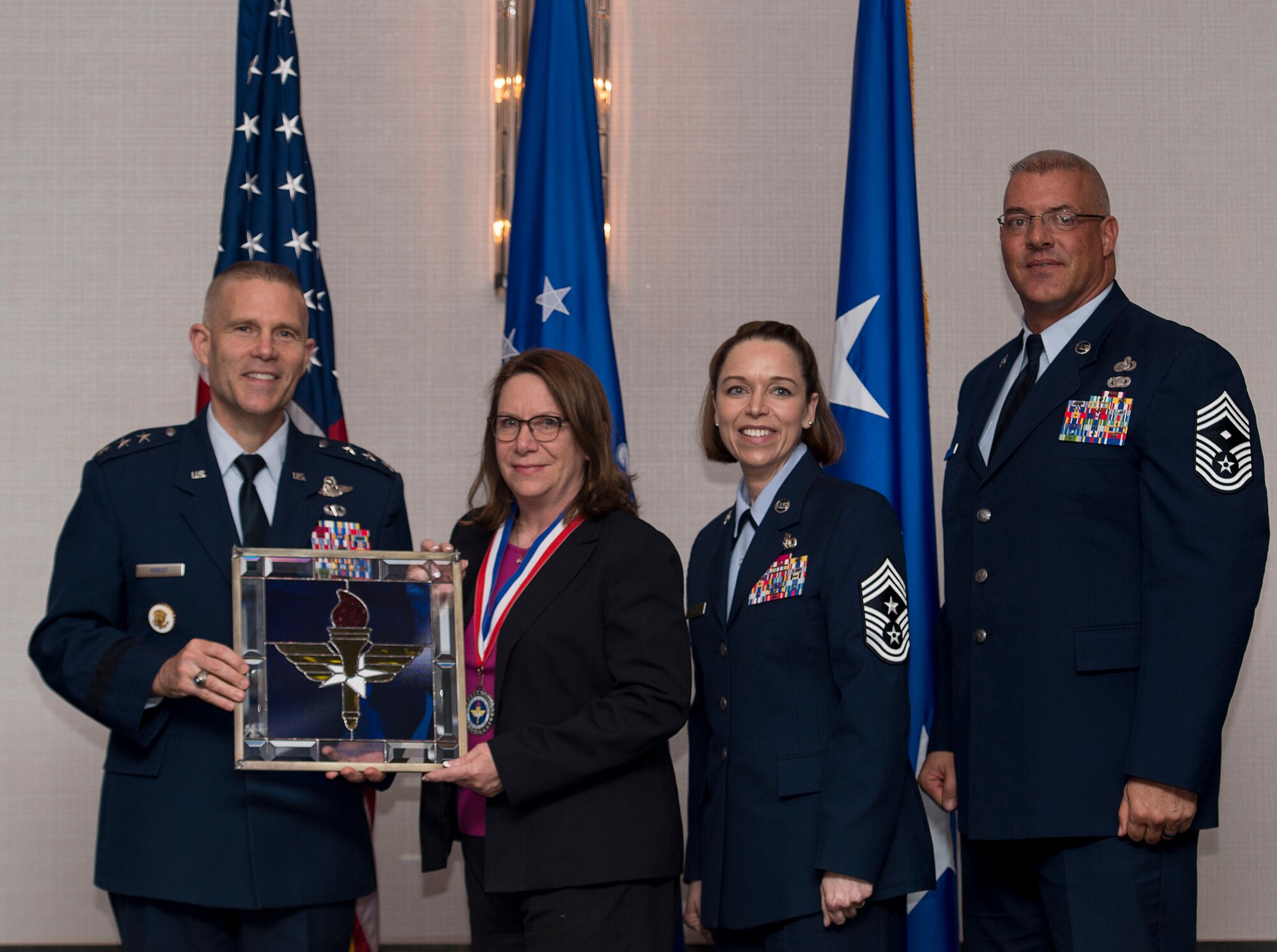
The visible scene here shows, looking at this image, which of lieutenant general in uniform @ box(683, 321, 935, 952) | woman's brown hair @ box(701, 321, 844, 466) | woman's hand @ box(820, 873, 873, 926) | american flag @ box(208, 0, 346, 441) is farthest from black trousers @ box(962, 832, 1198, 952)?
american flag @ box(208, 0, 346, 441)

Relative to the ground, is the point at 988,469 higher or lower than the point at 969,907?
higher

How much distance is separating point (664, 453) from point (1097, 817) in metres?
2.12

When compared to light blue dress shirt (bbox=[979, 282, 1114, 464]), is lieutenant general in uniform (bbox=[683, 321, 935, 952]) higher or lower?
lower

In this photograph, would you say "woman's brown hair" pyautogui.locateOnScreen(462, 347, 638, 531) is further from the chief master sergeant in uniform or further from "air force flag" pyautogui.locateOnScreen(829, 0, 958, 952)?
"air force flag" pyautogui.locateOnScreen(829, 0, 958, 952)

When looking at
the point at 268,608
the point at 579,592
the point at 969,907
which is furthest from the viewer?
the point at 969,907

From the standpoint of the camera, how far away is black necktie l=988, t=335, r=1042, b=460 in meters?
2.36

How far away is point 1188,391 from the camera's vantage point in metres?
2.11

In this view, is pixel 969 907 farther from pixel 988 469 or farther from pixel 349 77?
pixel 349 77

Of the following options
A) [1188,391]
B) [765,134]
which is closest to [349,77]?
[765,134]

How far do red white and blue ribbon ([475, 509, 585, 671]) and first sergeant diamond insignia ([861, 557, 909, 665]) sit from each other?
55 cm

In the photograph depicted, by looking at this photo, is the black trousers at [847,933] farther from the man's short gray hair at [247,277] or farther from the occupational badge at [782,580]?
the man's short gray hair at [247,277]

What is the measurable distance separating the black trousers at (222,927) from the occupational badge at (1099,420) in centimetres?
153

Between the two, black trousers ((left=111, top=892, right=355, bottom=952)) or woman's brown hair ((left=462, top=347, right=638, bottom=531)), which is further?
woman's brown hair ((left=462, top=347, right=638, bottom=531))

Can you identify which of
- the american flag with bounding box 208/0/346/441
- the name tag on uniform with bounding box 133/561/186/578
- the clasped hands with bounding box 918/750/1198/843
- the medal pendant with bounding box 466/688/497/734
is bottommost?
the clasped hands with bounding box 918/750/1198/843
